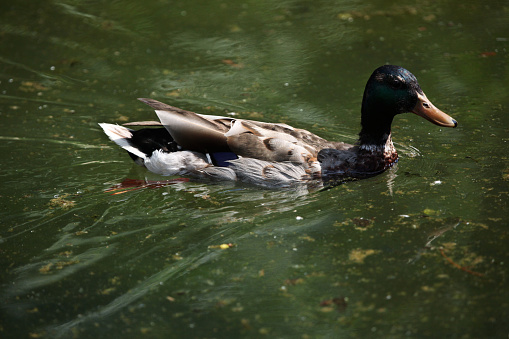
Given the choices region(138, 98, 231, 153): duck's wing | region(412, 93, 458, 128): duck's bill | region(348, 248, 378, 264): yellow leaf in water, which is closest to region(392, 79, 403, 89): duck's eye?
region(412, 93, 458, 128): duck's bill

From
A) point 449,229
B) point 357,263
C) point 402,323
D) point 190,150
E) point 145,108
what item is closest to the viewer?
point 402,323

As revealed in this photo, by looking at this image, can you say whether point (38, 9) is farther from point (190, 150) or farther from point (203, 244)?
point (203, 244)

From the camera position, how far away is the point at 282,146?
6898 millimetres

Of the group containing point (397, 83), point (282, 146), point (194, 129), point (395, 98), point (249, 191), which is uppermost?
point (397, 83)

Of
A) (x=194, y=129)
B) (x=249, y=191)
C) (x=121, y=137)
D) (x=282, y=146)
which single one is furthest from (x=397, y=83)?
(x=121, y=137)

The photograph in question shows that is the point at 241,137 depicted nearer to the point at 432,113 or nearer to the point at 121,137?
the point at 121,137

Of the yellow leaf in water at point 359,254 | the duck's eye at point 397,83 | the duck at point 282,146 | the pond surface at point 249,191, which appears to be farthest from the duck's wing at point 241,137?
the yellow leaf in water at point 359,254

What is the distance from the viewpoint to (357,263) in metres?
5.19

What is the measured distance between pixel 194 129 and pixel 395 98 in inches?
83.4

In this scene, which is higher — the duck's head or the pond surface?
the duck's head

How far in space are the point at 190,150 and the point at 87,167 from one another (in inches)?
45.7

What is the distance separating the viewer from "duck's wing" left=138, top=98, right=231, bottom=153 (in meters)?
7.05

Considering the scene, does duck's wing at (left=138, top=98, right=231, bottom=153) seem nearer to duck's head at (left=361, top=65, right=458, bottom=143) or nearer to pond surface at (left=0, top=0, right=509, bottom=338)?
pond surface at (left=0, top=0, right=509, bottom=338)

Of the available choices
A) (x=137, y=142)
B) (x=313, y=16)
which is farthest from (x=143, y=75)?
(x=313, y=16)
